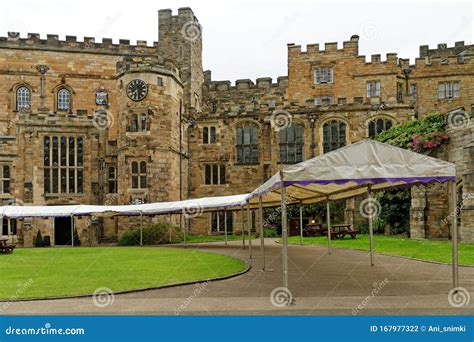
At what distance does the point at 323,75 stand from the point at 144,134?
56.0ft

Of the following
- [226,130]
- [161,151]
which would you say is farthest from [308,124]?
[161,151]

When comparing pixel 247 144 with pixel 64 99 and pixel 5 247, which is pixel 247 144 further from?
pixel 5 247

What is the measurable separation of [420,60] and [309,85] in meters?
8.65

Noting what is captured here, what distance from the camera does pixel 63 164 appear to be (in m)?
36.3

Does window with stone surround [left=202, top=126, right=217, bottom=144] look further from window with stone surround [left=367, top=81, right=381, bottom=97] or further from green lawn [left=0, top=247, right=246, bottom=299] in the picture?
green lawn [left=0, top=247, right=246, bottom=299]

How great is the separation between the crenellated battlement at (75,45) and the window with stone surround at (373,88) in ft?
54.1

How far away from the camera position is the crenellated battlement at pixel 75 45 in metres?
44.0

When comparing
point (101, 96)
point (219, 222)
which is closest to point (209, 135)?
point (219, 222)

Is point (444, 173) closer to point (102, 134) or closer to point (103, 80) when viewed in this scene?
point (102, 134)

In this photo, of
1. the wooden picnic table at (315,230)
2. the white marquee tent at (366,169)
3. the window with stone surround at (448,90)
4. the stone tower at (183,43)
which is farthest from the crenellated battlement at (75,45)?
the white marquee tent at (366,169)

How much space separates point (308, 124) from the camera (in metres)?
40.2

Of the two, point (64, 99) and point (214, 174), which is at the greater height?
point (64, 99)

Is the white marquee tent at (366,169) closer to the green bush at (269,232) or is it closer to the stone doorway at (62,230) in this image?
the green bush at (269,232)

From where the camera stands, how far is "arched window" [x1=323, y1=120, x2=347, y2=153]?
39625 mm
